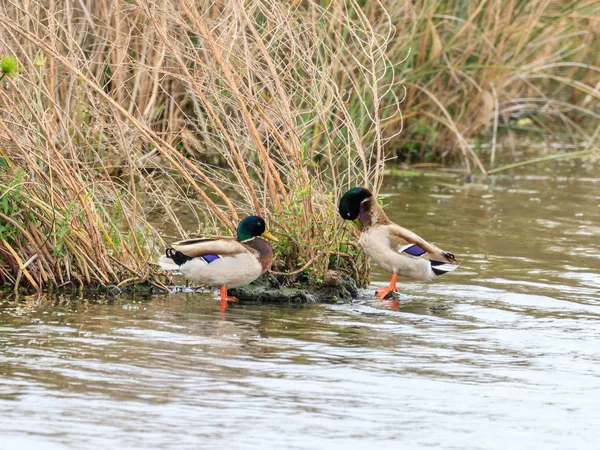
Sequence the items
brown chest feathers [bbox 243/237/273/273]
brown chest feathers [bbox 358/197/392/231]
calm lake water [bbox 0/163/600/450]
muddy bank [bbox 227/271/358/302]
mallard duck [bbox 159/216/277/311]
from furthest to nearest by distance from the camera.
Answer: brown chest feathers [bbox 358/197/392/231]
muddy bank [bbox 227/271/358/302]
brown chest feathers [bbox 243/237/273/273]
mallard duck [bbox 159/216/277/311]
calm lake water [bbox 0/163/600/450]

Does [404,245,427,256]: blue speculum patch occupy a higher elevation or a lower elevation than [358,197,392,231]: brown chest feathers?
lower

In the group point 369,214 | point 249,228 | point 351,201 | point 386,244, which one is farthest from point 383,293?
point 249,228

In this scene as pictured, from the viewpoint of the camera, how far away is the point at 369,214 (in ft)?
28.0

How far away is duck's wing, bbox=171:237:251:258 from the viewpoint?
787 centimetres

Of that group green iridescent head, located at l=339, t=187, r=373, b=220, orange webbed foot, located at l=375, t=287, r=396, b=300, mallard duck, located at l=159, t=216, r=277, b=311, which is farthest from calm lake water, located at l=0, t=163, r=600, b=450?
green iridescent head, located at l=339, t=187, r=373, b=220

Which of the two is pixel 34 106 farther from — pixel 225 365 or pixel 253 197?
pixel 225 365

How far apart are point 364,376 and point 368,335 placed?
1065mm

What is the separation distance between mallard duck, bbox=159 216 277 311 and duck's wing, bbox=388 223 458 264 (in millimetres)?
1004

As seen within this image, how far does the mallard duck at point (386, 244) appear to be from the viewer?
8.46 meters

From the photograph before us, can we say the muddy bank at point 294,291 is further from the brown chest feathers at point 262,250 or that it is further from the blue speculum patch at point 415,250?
the blue speculum patch at point 415,250

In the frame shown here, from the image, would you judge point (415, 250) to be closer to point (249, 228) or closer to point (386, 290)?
point (386, 290)

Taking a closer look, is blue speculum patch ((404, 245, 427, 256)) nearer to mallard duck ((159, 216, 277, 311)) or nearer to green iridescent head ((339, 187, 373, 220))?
green iridescent head ((339, 187, 373, 220))

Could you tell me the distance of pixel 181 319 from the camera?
7664mm

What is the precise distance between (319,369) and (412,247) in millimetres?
2282
